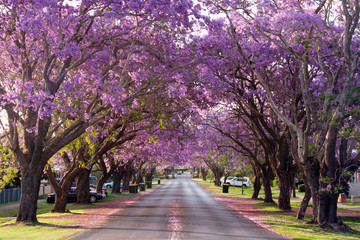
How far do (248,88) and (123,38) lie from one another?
9.37 metres

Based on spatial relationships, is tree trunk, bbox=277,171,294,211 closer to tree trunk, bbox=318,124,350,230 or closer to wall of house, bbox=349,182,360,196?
tree trunk, bbox=318,124,350,230

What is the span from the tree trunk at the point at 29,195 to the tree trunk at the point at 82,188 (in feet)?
44.7

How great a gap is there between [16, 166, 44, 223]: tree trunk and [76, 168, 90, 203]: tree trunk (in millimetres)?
13612

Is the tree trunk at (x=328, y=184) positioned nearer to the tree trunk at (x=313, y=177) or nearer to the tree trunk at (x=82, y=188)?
the tree trunk at (x=313, y=177)

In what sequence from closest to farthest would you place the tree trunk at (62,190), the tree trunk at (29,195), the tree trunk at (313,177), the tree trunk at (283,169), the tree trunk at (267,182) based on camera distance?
the tree trunk at (29,195), the tree trunk at (313,177), the tree trunk at (62,190), the tree trunk at (283,169), the tree trunk at (267,182)

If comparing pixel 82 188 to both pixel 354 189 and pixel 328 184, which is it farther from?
pixel 354 189

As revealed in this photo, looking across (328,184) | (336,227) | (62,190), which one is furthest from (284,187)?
(62,190)

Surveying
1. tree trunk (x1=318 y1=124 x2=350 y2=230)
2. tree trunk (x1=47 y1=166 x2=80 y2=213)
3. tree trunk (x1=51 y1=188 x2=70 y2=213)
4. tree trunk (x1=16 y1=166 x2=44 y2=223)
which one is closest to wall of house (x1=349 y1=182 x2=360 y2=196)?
tree trunk (x1=318 y1=124 x2=350 y2=230)

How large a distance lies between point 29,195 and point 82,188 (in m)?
14.8

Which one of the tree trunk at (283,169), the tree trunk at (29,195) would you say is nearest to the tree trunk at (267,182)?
the tree trunk at (283,169)

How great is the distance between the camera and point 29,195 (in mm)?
17828

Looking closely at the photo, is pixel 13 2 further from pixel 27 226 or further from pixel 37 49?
pixel 27 226

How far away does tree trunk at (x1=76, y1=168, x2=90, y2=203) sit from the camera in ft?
105

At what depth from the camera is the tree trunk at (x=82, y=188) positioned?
3188cm
